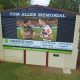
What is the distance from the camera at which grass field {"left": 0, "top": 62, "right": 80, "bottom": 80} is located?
12.3m

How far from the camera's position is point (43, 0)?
15.4m

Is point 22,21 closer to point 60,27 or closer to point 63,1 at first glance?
point 60,27

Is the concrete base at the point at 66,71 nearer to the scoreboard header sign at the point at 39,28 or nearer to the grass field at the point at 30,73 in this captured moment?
the grass field at the point at 30,73

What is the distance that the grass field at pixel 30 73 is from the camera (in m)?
12.3

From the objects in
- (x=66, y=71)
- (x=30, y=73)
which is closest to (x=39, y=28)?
(x=30, y=73)

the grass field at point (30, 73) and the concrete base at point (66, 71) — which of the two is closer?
the grass field at point (30, 73)

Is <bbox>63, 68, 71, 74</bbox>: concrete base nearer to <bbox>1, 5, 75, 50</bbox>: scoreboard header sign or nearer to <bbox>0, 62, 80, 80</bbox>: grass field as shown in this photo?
<bbox>0, 62, 80, 80</bbox>: grass field

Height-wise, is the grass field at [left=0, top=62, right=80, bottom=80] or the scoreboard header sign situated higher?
the scoreboard header sign

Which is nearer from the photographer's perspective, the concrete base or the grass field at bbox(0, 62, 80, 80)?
the grass field at bbox(0, 62, 80, 80)

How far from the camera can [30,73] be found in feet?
42.3

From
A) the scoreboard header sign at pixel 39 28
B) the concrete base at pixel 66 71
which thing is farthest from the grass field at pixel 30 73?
the scoreboard header sign at pixel 39 28

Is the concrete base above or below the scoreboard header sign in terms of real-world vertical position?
below

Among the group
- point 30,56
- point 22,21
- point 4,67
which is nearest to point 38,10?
point 22,21

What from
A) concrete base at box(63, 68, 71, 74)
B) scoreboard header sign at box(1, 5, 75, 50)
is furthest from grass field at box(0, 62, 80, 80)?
scoreboard header sign at box(1, 5, 75, 50)
